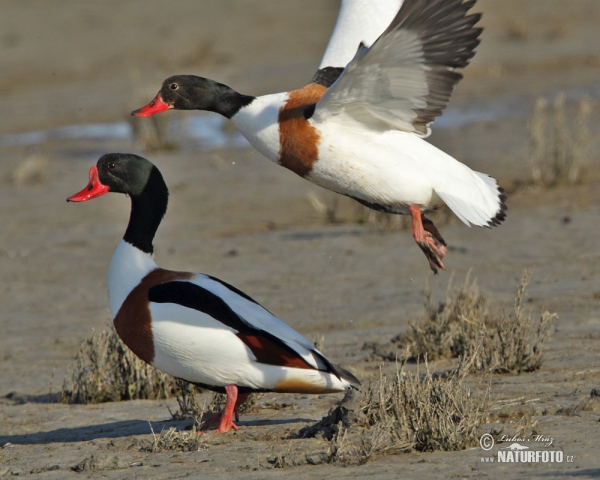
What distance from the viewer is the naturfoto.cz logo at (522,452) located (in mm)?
4449

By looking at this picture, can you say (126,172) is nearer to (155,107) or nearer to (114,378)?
(155,107)

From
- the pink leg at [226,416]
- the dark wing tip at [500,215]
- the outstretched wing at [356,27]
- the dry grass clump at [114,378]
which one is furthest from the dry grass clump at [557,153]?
the pink leg at [226,416]

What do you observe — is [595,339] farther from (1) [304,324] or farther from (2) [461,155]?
(2) [461,155]

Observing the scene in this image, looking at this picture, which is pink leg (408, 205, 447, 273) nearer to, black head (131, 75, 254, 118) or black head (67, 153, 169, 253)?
black head (131, 75, 254, 118)

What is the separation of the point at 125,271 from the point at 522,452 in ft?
8.33

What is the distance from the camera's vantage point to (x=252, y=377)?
217 inches

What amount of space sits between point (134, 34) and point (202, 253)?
15.8 meters

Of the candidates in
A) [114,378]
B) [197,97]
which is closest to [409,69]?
[197,97]

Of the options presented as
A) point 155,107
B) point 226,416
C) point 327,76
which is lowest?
point 226,416

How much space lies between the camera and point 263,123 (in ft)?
20.1

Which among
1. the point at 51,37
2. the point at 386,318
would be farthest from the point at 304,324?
the point at 51,37

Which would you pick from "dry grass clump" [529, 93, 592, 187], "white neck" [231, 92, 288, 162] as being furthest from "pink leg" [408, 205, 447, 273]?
"dry grass clump" [529, 93, 592, 187]

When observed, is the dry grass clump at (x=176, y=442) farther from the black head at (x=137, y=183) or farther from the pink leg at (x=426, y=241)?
the pink leg at (x=426, y=241)

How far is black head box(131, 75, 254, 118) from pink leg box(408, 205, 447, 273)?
1207 millimetres
